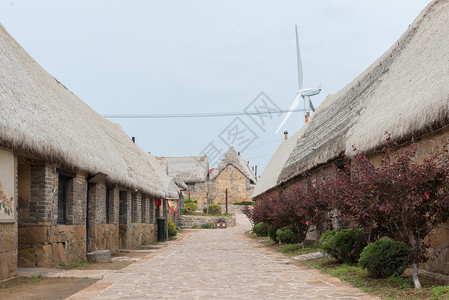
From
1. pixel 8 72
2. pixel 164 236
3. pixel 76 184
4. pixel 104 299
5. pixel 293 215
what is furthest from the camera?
pixel 164 236

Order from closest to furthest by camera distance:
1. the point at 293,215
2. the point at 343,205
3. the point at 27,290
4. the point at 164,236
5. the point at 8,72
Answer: the point at 27,290, the point at 343,205, the point at 8,72, the point at 293,215, the point at 164,236

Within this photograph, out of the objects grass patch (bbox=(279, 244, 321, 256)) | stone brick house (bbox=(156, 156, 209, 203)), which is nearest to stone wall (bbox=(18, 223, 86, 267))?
grass patch (bbox=(279, 244, 321, 256))

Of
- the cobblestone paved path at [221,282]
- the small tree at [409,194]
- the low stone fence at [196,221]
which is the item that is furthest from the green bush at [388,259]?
the low stone fence at [196,221]

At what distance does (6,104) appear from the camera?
31.1 feet

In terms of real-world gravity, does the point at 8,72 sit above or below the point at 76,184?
above

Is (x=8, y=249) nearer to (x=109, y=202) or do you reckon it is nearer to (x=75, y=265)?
(x=75, y=265)

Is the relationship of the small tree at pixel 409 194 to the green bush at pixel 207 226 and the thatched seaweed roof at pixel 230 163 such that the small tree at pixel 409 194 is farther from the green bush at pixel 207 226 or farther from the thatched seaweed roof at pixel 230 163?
the thatched seaweed roof at pixel 230 163

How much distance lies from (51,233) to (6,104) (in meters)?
3.67

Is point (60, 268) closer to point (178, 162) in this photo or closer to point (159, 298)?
point (159, 298)

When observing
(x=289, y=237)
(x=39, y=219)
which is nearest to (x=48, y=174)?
(x=39, y=219)

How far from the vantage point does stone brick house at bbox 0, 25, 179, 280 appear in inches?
375

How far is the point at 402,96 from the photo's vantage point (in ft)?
34.1

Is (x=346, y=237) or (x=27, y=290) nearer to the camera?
(x=27, y=290)

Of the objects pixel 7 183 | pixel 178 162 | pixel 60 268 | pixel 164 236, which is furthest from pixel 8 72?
pixel 178 162
